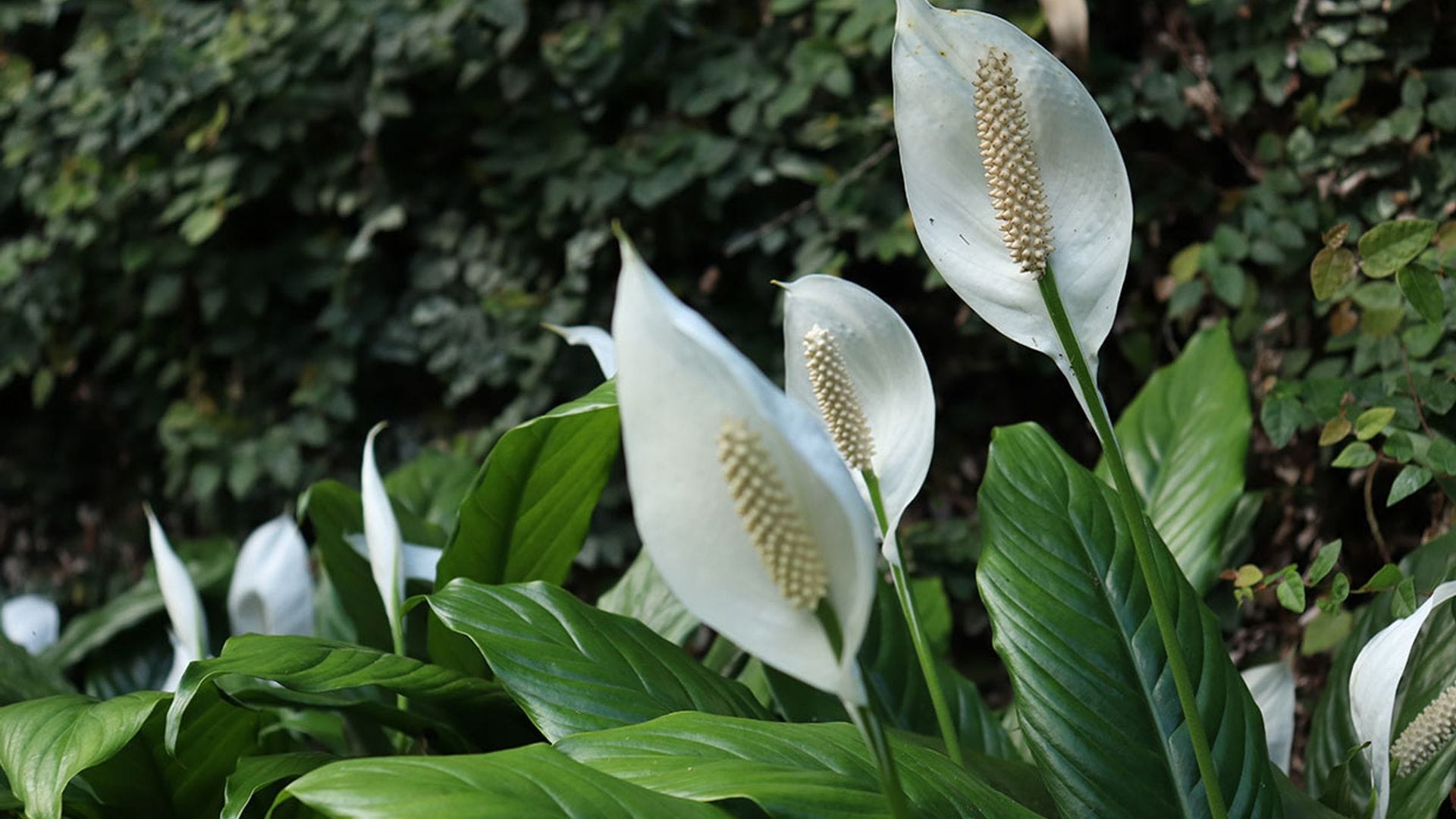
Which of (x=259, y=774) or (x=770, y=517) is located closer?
(x=770, y=517)

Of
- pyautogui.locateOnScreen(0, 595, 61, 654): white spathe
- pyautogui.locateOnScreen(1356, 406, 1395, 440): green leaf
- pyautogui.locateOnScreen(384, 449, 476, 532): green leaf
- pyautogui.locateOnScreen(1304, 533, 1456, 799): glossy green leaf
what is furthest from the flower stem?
pyautogui.locateOnScreen(0, 595, 61, 654): white spathe

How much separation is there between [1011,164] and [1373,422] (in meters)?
0.56

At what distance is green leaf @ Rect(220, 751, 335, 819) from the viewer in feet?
2.92

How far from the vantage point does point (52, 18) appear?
2.49 meters

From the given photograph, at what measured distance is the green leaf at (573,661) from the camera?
33.1 inches

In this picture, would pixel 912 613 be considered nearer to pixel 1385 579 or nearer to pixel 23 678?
pixel 1385 579

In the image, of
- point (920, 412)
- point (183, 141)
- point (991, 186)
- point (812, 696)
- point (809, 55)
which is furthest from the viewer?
point (183, 141)

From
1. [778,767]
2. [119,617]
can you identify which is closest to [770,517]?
[778,767]

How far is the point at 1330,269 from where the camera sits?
103cm

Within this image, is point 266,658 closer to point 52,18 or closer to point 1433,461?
point 1433,461

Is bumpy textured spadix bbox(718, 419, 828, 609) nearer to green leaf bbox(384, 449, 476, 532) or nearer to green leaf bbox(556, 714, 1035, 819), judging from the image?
green leaf bbox(556, 714, 1035, 819)

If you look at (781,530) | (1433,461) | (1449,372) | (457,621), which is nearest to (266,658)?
(457,621)

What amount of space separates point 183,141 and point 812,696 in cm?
187

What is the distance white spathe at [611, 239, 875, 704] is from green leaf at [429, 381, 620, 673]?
0.58 metres
